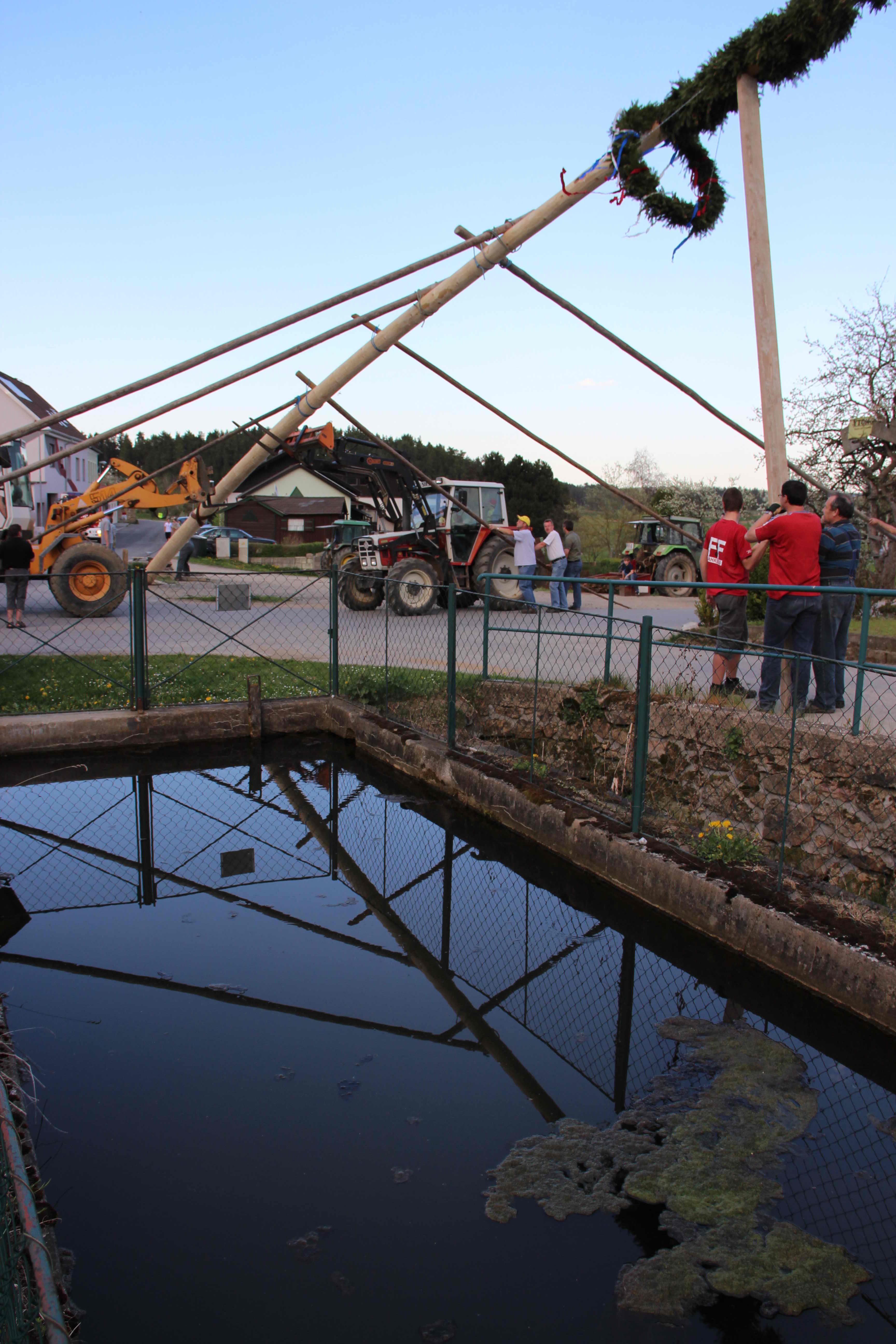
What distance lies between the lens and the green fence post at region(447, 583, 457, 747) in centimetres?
789

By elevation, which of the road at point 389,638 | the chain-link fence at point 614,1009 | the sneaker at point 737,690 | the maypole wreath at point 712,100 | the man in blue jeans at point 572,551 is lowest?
the chain-link fence at point 614,1009

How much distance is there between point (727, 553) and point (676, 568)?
1931 centimetres

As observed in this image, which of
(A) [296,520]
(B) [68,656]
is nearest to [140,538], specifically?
(A) [296,520]

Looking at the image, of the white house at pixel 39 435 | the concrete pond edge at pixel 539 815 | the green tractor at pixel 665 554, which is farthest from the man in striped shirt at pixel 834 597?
the white house at pixel 39 435

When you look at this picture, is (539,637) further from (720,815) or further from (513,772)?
(720,815)

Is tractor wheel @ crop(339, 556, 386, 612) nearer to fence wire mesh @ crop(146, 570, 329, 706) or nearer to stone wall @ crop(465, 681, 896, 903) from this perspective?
fence wire mesh @ crop(146, 570, 329, 706)

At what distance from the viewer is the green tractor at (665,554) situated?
84.6ft

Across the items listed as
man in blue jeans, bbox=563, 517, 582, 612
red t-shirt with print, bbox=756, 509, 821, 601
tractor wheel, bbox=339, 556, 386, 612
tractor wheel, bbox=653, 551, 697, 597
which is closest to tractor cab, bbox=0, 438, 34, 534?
tractor wheel, bbox=339, 556, 386, 612

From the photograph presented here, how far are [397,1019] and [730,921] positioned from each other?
1.82 m

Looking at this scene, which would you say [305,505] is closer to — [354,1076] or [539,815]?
[539,815]

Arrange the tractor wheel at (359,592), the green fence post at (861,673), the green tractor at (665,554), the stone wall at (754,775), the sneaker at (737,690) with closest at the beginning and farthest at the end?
the green fence post at (861,673), the stone wall at (754,775), the sneaker at (737,690), the tractor wheel at (359,592), the green tractor at (665,554)

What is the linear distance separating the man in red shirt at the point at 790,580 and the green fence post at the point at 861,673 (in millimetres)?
519

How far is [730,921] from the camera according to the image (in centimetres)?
490

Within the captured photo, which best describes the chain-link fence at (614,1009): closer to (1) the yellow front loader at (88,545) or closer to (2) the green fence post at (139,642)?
(2) the green fence post at (139,642)
